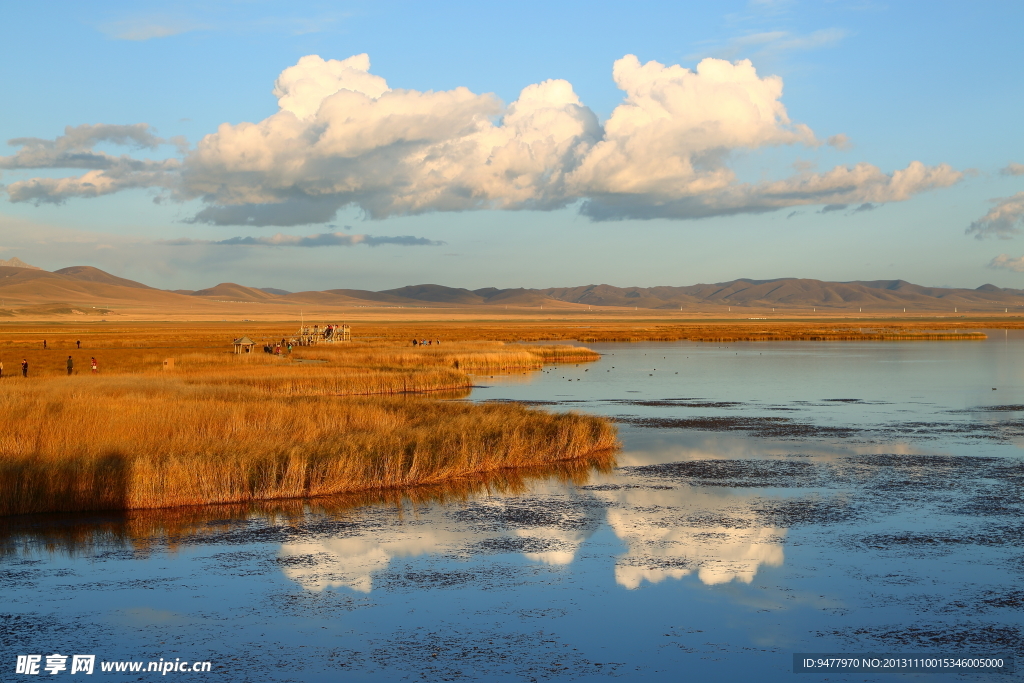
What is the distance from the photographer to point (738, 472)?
20.6m

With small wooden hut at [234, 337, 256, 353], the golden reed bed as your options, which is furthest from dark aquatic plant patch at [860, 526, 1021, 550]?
small wooden hut at [234, 337, 256, 353]

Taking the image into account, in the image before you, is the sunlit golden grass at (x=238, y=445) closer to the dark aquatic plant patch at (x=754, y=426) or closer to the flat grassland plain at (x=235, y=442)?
the flat grassland plain at (x=235, y=442)

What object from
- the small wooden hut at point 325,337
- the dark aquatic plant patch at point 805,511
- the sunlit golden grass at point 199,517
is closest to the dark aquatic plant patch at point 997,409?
the dark aquatic plant patch at point 805,511

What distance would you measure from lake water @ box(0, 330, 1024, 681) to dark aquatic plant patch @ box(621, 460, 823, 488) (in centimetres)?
11

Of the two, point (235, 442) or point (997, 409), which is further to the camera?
point (997, 409)

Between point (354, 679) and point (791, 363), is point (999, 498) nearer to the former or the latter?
point (354, 679)

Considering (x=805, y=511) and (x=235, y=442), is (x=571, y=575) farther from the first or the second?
(x=235, y=442)

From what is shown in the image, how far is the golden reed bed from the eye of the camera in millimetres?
16516

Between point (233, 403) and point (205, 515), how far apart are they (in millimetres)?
9882

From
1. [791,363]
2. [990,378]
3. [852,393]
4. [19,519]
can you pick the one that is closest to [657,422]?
[852,393]

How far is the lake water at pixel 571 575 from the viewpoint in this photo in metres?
9.85

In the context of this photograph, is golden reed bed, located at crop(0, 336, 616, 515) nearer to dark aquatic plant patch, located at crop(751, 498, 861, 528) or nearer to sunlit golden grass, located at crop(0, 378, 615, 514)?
sunlit golden grass, located at crop(0, 378, 615, 514)

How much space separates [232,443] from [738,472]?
37.7 feet

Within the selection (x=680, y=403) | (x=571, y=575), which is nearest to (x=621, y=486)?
(x=571, y=575)
